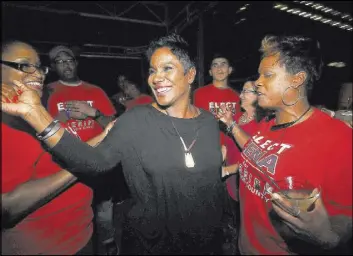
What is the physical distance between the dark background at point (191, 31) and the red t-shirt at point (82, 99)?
442cm

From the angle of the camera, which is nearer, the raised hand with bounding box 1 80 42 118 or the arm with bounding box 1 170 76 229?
the raised hand with bounding box 1 80 42 118

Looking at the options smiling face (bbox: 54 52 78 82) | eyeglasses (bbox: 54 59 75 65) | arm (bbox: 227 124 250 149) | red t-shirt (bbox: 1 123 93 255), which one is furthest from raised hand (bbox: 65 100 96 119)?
arm (bbox: 227 124 250 149)

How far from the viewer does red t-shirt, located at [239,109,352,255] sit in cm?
142

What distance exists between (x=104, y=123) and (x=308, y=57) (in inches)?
97.2

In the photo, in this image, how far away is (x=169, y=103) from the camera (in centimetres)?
196

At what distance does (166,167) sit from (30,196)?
0.84 meters

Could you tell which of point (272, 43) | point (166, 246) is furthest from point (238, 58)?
point (166, 246)

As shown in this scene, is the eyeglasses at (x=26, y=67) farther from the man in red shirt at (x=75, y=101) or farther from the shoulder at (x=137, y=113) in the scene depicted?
the man in red shirt at (x=75, y=101)

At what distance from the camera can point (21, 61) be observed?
1.58m

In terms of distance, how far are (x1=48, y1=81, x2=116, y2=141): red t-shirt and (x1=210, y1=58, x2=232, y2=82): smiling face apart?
2014 millimetres

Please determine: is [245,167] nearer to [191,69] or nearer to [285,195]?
[285,195]

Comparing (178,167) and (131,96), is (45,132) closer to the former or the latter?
(178,167)

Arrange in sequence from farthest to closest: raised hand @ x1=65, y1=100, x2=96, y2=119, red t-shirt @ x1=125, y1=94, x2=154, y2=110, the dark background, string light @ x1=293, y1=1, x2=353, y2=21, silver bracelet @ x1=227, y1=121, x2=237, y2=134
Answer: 1. string light @ x1=293, y1=1, x2=353, y2=21
2. the dark background
3. red t-shirt @ x1=125, y1=94, x2=154, y2=110
4. raised hand @ x1=65, y1=100, x2=96, y2=119
5. silver bracelet @ x1=227, y1=121, x2=237, y2=134

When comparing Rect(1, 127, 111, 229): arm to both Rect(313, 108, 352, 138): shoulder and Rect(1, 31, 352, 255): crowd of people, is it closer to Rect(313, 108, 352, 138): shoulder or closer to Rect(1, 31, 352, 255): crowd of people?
Rect(1, 31, 352, 255): crowd of people
